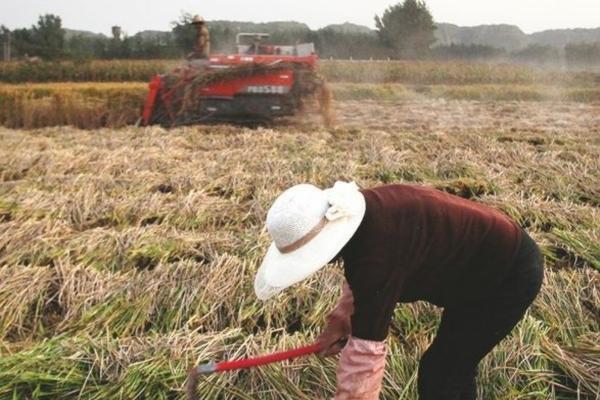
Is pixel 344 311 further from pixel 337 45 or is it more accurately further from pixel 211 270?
pixel 337 45

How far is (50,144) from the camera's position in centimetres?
841

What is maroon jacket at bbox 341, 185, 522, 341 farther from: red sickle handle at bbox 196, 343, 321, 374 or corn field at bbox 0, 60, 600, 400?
corn field at bbox 0, 60, 600, 400

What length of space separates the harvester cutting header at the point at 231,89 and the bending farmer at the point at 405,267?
8860 mm

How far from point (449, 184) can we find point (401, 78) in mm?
22651

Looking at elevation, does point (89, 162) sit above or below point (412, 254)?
below

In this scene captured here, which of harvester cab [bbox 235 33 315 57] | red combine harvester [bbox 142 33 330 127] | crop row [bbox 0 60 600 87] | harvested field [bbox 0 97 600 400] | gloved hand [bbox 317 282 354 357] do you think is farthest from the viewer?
crop row [bbox 0 60 600 87]

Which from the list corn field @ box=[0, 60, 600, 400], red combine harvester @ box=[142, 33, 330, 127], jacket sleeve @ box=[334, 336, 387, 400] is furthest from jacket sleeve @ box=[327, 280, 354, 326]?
red combine harvester @ box=[142, 33, 330, 127]

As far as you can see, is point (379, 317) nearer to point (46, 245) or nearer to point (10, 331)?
point (10, 331)

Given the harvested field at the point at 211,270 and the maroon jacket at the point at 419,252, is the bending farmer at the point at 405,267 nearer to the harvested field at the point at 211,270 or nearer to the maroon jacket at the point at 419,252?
the maroon jacket at the point at 419,252

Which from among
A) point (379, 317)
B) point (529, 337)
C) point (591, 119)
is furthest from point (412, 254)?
point (591, 119)

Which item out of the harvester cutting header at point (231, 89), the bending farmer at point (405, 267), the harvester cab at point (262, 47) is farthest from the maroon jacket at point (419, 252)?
the harvester cab at point (262, 47)

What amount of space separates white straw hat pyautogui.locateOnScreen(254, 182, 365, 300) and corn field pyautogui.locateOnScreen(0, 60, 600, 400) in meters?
0.89

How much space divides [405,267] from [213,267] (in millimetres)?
1934

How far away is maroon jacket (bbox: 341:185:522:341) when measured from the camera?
1809mm
